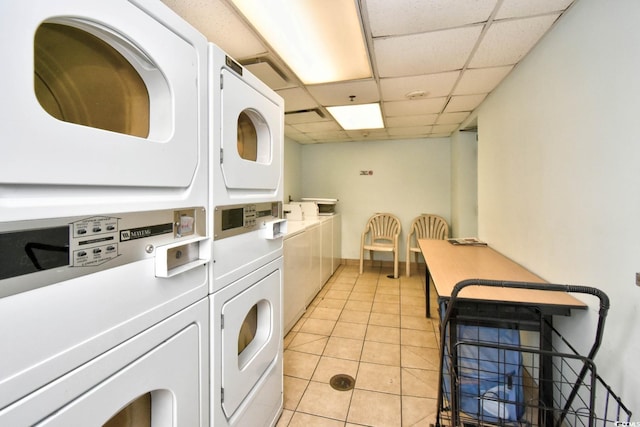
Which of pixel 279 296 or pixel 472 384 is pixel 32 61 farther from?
pixel 472 384

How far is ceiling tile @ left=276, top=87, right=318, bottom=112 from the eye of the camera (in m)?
2.55

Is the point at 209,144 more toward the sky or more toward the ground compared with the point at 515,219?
more toward the sky

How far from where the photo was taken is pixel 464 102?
112 inches

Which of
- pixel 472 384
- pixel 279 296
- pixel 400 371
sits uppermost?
pixel 279 296

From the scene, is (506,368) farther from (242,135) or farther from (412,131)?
(412,131)

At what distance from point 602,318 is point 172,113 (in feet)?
5.23

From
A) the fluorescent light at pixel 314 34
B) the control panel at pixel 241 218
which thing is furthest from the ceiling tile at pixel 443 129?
the control panel at pixel 241 218

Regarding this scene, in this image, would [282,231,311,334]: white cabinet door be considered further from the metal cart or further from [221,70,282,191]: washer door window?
the metal cart

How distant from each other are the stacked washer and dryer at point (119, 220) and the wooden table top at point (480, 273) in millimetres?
1183

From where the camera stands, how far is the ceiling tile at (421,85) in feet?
7.41

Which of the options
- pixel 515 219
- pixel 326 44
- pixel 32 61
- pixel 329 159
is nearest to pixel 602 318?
pixel 515 219

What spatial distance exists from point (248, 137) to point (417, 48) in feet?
4.26

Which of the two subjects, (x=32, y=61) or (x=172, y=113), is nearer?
(x=32, y=61)

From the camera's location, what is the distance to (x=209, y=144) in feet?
3.29
